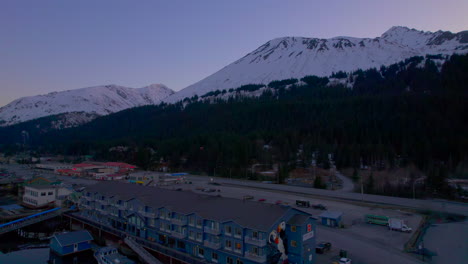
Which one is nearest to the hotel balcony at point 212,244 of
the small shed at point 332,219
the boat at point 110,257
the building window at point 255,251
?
the building window at point 255,251

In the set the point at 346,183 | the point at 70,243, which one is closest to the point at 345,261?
the point at 70,243

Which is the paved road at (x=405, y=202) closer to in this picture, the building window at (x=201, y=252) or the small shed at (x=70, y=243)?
the building window at (x=201, y=252)

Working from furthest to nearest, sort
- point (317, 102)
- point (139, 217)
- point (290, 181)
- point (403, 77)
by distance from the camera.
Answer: point (403, 77), point (317, 102), point (290, 181), point (139, 217)

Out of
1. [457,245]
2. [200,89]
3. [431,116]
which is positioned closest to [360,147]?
[431,116]

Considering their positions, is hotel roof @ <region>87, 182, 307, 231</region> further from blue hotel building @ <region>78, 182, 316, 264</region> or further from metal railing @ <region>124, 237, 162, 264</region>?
metal railing @ <region>124, 237, 162, 264</region>

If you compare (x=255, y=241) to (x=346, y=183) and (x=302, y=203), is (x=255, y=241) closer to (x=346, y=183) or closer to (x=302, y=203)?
(x=302, y=203)

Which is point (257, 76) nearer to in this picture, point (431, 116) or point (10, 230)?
point (431, 116)
